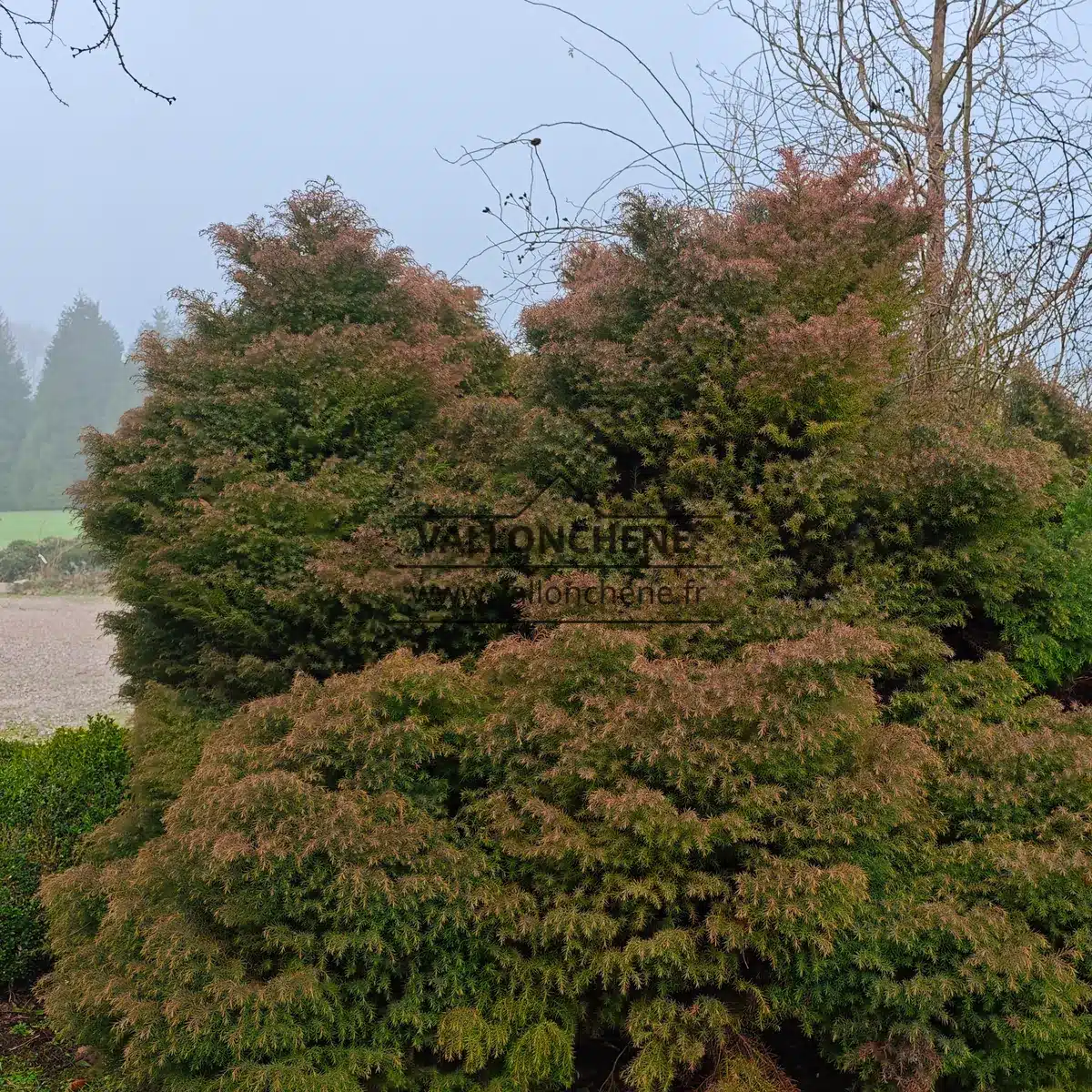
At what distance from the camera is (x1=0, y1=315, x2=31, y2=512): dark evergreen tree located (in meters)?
28.1

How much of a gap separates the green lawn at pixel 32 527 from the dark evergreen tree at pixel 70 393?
577 cm

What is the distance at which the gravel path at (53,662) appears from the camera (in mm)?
10805

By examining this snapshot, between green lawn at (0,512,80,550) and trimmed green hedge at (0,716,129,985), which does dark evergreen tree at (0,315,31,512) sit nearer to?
green lawn at (0,512,80,550)

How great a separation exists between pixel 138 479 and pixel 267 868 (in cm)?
227

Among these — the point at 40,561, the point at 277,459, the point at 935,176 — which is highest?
the point at 935,176

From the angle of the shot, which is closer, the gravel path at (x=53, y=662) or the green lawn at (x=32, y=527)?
the gravel path at (x=53, y=662)

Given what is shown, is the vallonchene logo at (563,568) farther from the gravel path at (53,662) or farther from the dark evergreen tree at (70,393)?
the dark evergreen tree at (70,393)

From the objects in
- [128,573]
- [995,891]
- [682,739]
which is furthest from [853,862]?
[128,573]

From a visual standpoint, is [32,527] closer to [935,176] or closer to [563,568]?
[563,568]

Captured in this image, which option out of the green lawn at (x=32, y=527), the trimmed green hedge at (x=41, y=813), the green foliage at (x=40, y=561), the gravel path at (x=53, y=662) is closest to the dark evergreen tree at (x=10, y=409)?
the green lawn at (x=32, y=527)

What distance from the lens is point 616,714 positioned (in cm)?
263

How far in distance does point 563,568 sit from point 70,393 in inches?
1370

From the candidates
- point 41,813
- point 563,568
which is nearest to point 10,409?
point 41,813

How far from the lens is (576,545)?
10.7 feet
